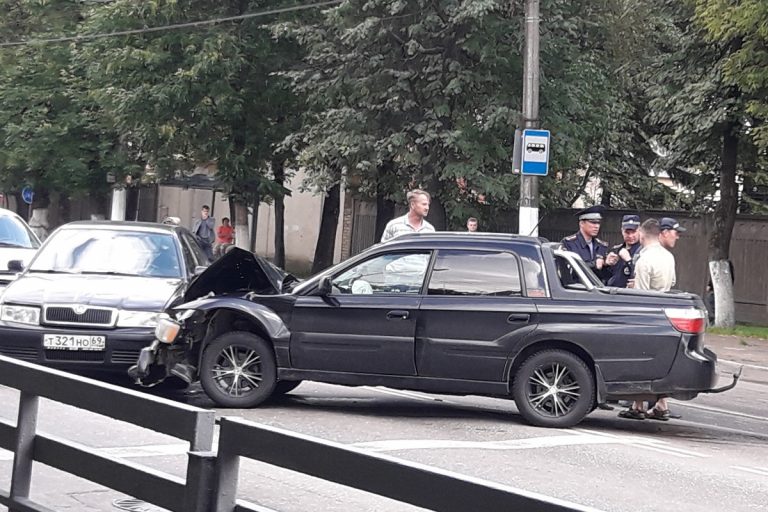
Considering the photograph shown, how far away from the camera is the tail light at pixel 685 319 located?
408 inches

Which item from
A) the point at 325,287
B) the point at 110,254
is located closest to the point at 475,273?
the point at 325,287

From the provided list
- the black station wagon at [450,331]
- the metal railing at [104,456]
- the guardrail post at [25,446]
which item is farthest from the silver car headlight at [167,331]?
the guardrail post at [25,446]

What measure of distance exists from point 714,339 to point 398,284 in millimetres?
12772

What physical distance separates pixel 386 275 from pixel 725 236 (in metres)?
16.0

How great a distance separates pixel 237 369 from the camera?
11016mm

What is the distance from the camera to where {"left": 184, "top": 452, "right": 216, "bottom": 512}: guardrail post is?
13.2ft

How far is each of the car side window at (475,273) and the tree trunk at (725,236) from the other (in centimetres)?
1537

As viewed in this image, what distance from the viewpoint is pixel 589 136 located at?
28.1 meters

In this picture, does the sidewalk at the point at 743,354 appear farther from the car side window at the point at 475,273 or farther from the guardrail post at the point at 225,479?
the guardrail post at the point at 225,479

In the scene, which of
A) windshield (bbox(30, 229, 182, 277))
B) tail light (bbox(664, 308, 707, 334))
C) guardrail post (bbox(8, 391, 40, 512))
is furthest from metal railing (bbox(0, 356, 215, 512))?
windshield (bbox(30, 229, 182, 277))

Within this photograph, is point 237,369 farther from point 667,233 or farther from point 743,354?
point 743,354

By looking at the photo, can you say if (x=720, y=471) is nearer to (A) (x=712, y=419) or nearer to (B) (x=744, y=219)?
(A) (x=712, y=419)

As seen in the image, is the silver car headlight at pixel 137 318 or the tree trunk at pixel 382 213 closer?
the silver car headlight at pixel 137 318

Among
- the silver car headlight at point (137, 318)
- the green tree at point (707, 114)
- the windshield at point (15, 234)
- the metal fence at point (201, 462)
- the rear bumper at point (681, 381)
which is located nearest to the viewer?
the metal fence at point (201, 462)
